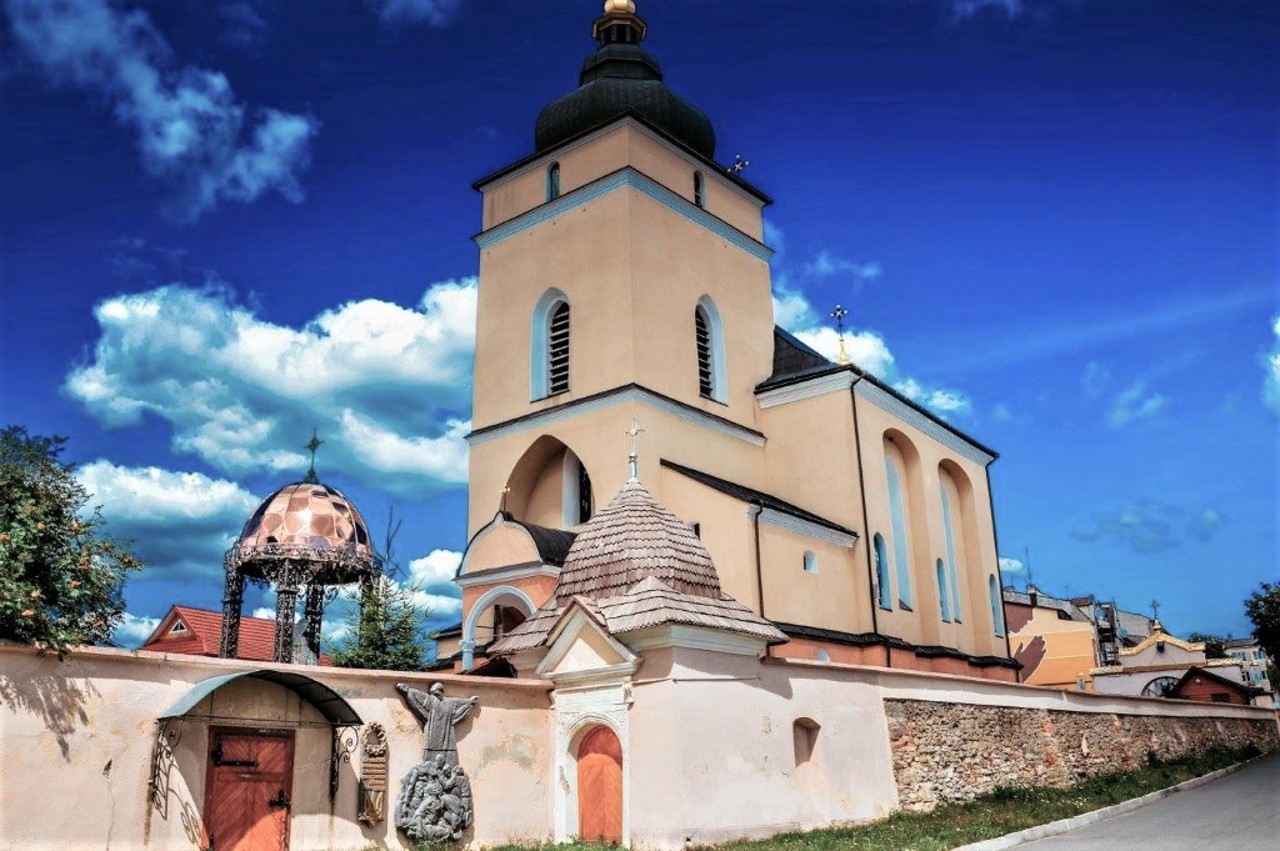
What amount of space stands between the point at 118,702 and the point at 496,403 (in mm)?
15669

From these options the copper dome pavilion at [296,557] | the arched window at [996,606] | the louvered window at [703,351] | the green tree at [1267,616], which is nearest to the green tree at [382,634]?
the copper dome pavilion at [296,557]

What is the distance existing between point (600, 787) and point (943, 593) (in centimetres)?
1693

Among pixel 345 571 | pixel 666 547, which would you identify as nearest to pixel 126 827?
pixel 666 547

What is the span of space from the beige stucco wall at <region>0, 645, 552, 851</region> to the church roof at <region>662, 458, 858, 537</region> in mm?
9042

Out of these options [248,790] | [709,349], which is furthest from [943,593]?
[248,790]

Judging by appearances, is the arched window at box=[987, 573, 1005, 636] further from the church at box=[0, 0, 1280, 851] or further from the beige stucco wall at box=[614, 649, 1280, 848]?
the beige stucco wall at box=[614, 649, 1280, 848]

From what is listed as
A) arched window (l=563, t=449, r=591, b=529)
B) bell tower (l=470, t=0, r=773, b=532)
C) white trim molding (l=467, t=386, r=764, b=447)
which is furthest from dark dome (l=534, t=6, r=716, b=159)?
arched window (l=563, t=449, r=591, b=529)

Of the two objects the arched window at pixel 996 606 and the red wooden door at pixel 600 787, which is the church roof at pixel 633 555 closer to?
the red wooden door at pixel 600 787

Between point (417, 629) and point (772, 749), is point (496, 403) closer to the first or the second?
point (417, 629)

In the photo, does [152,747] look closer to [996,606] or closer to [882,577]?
[882,577]

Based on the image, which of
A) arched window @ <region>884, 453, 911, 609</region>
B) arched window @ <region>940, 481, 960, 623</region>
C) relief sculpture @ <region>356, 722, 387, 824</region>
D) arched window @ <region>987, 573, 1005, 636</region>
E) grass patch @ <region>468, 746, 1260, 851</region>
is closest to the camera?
relief sculpture @ <region>356, 722, 387, 824</region>

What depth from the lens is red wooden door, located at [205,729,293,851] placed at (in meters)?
11.7

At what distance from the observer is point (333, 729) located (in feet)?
42.0

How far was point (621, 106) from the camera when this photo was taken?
2717 centimetres
